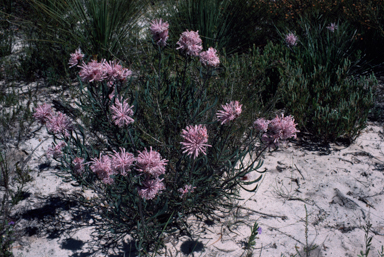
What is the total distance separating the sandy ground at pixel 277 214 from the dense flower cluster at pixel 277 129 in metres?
0.82

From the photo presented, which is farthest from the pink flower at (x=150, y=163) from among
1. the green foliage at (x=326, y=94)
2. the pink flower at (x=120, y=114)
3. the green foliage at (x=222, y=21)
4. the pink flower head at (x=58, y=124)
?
the green foliage at (x=222, y=21)

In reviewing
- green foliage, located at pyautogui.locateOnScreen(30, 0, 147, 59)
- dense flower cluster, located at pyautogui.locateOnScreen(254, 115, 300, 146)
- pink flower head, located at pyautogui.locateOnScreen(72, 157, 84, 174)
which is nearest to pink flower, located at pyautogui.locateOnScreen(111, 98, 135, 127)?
pink flower head, located at pyautogui.locateOnScreen(72, 157, 84, 174)

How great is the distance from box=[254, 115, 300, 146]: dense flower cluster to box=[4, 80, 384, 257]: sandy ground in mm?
818

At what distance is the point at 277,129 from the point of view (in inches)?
79.9

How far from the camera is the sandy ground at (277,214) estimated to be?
2508 millimetres

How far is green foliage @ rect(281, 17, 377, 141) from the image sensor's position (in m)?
3.59

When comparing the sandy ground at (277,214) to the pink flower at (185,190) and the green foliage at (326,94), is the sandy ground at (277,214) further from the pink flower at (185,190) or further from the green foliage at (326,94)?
the pink flower at (185,190)

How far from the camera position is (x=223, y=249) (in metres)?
2.50

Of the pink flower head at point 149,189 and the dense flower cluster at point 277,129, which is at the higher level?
the dense flower cluster at point 277,129

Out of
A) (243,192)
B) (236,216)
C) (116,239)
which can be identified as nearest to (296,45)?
(243,192)

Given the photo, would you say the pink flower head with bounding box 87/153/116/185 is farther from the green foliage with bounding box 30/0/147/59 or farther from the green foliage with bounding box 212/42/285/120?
the green foliage with bounding box 30/0/147/59

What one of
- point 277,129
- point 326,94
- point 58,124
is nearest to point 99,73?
point 58,124

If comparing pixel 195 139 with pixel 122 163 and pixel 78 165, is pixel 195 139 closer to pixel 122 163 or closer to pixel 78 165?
pixel 122 163

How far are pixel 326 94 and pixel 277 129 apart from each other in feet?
7.41
